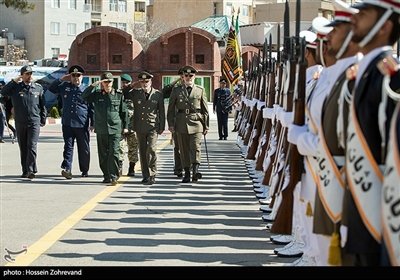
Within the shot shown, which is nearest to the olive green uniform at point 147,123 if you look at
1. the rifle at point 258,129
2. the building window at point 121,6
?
the rifle at point 258,129

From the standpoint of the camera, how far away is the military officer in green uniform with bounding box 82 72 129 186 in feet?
46.1

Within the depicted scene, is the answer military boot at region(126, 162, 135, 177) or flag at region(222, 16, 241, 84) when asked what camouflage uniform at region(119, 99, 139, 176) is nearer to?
military boot at region(126, 162, 135, 177)

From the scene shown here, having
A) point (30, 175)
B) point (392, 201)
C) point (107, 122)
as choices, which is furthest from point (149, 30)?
point (392, 201)

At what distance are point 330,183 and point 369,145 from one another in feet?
2.67

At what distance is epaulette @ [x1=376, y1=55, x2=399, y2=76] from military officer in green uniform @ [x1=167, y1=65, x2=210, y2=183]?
991 cm

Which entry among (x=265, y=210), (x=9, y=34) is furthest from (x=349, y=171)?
(x=9, y=34)

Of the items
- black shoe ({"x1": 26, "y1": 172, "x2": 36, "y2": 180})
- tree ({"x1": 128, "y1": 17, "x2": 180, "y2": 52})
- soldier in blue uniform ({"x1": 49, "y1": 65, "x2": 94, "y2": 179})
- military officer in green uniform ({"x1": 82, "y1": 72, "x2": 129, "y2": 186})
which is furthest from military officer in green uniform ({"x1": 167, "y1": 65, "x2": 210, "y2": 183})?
tree ({"x1": 128, "y1": 17, "x2": 180, "y2": 52})

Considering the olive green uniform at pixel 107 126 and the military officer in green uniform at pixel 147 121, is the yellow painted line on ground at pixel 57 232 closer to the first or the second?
the olive green uniform at pixel 107 126

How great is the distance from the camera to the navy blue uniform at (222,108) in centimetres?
2628

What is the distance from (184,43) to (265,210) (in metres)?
44.5

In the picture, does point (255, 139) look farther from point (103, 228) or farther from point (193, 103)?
point (103, 228)

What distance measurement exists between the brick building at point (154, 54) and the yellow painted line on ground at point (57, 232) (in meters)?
41.9

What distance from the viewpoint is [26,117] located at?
14711 millimetres

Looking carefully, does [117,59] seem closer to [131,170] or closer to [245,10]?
[131,170]
